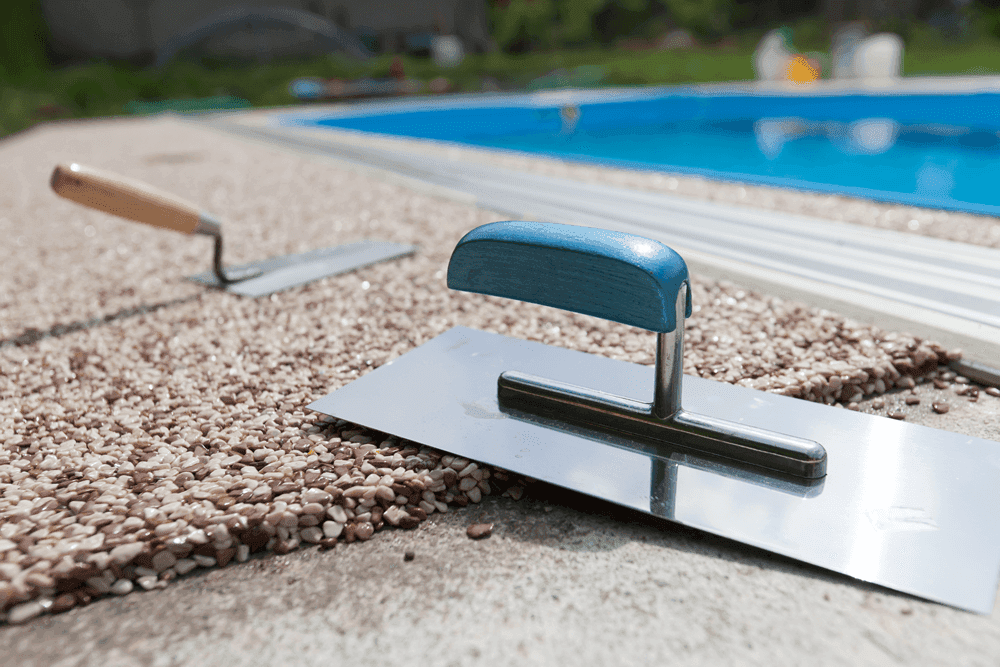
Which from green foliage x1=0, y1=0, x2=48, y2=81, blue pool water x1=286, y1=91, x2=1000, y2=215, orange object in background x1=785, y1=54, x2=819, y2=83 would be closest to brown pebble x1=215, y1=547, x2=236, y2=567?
blue pool water x1=286, y1=91, x2=1000, y2=215

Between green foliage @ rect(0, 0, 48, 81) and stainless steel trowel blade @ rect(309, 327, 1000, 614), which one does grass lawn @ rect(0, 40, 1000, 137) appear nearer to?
green foliage @ rect(0, 0, 48, 81)

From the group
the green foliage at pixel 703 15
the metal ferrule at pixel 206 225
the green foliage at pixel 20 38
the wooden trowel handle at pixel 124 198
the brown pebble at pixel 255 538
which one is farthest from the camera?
the green foliage at pixel 703 15

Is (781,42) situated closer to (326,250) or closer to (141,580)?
(326,250)

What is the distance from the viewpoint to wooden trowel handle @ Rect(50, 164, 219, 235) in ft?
6.58

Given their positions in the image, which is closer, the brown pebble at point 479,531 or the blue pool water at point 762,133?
the brown pebble at point 479,531

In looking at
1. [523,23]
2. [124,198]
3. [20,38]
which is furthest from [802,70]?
[20,38]

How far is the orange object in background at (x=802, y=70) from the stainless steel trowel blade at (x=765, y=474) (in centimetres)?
917

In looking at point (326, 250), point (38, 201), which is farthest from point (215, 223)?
point (38, 201)

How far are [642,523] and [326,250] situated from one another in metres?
1.96

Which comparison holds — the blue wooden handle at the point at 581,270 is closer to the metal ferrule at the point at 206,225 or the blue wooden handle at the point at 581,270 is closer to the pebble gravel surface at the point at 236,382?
the pebble gravel surface at the point at 236,382

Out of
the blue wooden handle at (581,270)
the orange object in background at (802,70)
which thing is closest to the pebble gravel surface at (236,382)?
the blue wooden handle at (581,270)

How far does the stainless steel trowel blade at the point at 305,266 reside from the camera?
237 cm

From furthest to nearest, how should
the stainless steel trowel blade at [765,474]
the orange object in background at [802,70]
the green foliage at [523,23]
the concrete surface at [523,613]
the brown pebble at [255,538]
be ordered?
1. the green foliage at [523,23]
2. the orange object in background at [802,70]
3. the brown pebble at [255,538]
4. the stainless steel trowel blade at [765,474]
5. the concrete surface at [523,613]

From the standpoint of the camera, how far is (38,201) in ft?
13.6
